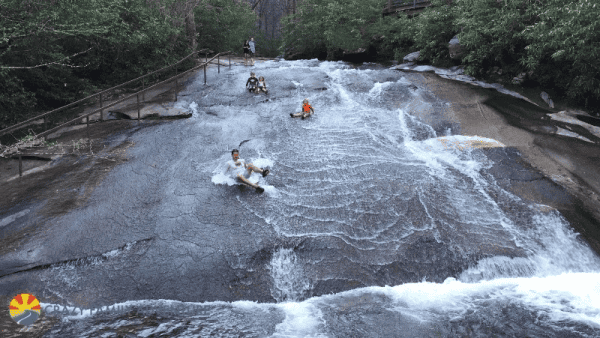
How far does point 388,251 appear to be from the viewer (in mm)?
6941

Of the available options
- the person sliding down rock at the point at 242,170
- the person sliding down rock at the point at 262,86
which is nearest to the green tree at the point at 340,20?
the person sliding down rock at the point at 262,86

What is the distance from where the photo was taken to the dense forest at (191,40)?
1130 cm

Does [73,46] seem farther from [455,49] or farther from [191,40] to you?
[455,49]

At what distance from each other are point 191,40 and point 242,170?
14736 millimetres

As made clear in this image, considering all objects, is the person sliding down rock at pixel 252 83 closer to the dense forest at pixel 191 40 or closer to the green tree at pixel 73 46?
the green tree at pixel 73 46

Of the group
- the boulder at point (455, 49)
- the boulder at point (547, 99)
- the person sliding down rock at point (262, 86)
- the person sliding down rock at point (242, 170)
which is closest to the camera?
the person sliding down rock at point (242, 170)

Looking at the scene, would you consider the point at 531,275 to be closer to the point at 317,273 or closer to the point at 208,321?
the point at 317,273

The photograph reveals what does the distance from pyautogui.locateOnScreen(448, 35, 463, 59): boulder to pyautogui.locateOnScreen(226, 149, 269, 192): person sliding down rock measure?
1282 cm

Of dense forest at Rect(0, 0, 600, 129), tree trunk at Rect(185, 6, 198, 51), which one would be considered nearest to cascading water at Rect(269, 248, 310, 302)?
dense forest at Rect(0, 0, 600, 129)

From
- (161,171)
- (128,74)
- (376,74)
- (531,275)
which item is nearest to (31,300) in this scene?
(161,171)

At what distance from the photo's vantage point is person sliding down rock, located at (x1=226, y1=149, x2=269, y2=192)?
28.2 ft

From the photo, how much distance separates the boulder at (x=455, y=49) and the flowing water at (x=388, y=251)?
23.9 ft

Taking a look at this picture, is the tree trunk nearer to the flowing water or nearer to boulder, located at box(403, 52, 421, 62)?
the flowing water

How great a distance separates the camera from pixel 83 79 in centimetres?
1478
